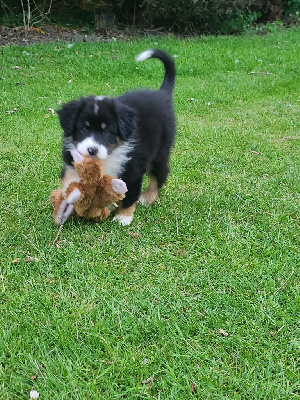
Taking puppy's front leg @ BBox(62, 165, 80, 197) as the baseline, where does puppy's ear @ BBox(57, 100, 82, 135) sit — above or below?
above

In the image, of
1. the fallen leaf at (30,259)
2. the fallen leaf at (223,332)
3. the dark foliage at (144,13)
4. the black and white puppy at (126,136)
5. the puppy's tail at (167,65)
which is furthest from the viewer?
the dark foliage at (144,13)

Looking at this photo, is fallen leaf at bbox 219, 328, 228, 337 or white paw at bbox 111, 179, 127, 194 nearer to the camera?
fallen leaf at bbox 219, 328, 228, 337

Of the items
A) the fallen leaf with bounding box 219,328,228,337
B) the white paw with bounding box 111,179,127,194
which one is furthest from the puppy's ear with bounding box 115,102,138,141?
the fallen leaf with bounding box 219,328,228,337

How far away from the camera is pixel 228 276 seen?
2.41 meters

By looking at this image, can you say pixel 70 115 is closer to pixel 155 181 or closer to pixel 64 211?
pixel 64 211

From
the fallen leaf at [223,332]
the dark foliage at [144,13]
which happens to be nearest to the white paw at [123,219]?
the fallen leaf at [223,332]

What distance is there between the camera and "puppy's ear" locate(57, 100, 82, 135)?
8.89 feet

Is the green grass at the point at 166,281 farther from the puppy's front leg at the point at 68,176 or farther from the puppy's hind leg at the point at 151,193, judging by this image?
the puppy's front leg at the point at 68,176

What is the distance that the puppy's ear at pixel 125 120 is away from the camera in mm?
2729

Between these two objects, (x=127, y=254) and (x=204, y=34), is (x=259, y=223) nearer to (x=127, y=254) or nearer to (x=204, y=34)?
(x=127, y=254)

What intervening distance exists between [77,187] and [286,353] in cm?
141

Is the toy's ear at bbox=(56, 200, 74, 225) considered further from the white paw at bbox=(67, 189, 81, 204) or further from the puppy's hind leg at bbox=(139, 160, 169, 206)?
the puppy's hind leg at bbox=(139, 160, 169, 206)


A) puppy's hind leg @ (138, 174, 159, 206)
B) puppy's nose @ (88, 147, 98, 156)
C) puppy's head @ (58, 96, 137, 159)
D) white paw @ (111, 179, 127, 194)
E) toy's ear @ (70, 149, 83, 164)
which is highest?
puppy's head @ (58, 96, 137, 159)

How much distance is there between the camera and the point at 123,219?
2943mm
